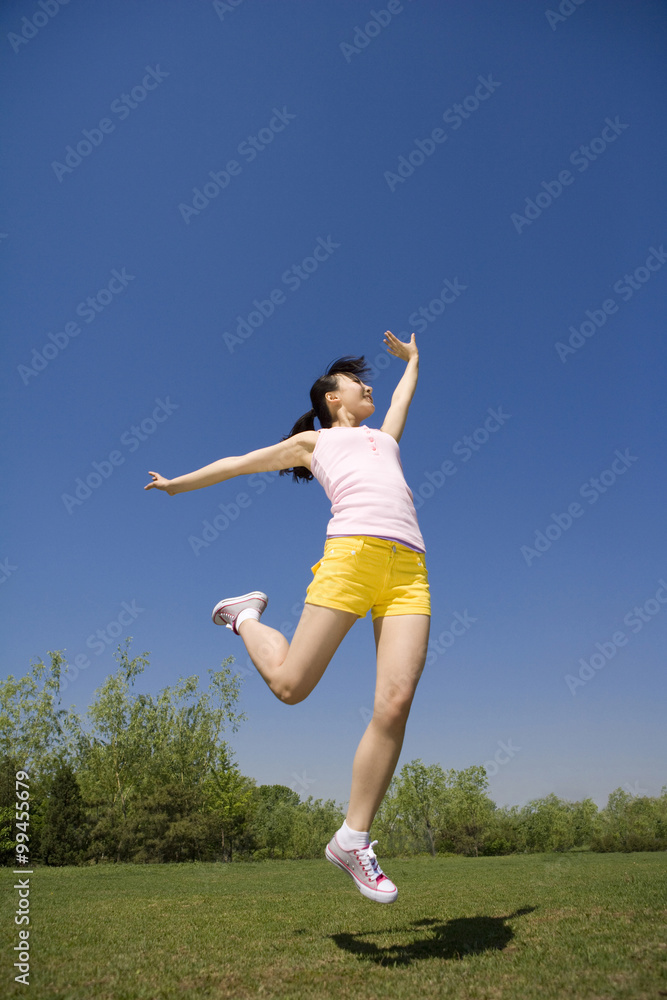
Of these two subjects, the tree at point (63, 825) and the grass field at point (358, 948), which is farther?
the tree at point (63, 825)

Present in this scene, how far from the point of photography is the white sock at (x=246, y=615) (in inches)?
129

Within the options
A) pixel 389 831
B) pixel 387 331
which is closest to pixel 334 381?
pixel 387 331

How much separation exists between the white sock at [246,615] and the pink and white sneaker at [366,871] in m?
1.17

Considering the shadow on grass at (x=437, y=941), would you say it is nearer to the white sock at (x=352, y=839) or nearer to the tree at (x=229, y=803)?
the white sock at (x=352, y=839)

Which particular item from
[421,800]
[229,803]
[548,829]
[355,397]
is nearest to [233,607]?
[355,397]

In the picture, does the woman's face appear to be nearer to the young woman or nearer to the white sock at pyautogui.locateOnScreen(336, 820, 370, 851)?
the young woman

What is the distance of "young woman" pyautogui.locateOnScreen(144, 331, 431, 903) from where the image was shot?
274 cm

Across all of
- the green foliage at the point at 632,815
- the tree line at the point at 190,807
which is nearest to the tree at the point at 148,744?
the tree line at the point at 190,807

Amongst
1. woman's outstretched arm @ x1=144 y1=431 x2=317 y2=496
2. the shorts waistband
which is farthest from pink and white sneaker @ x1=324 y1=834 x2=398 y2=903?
woman's outstretched arm @ x1=144 y1=431 x2=317 y2=496

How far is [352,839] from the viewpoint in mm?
2699

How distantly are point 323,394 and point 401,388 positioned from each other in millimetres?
560

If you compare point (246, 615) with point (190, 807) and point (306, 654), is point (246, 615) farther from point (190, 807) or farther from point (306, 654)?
point (190, 807)

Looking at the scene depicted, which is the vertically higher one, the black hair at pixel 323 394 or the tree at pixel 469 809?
the black hair at pixel 323 394

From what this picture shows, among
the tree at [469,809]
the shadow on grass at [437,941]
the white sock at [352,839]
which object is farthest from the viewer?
the tree at [469,809]
